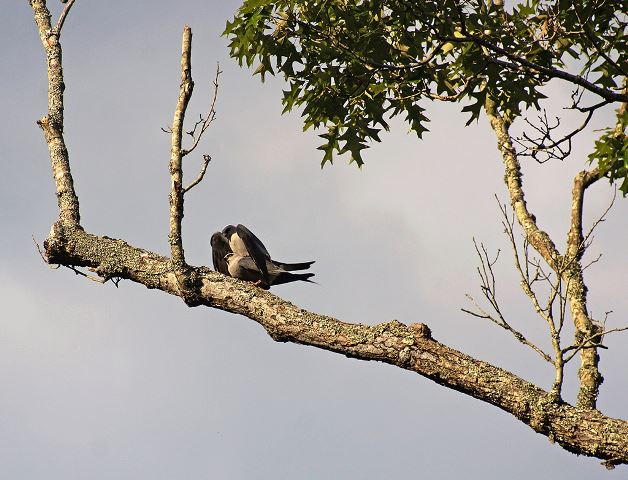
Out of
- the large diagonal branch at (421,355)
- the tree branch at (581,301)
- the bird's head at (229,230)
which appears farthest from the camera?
the bird's head at (229,230)

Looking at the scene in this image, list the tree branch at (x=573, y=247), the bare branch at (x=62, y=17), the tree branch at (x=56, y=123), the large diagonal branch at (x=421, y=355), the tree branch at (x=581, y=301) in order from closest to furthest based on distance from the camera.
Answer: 1. the large diagonal branch at (x=421, y=355)
2. the tree branch at (x=581, y=301)
3. the tree branch at (x=573, y=247)
4. the tree branch at (x=56, y=123)
5. the bare branch at (x=62, y=17)

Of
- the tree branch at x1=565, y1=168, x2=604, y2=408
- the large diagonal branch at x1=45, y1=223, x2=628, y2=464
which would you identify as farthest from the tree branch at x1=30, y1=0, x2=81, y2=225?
the tree branch at x1=565, y1=168, x2=604, y2=408

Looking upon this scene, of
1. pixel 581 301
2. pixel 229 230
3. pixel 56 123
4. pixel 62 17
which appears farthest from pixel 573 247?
pixel 62 17

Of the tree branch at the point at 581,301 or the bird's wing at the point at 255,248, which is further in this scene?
the bird's wing at the point at 255,248

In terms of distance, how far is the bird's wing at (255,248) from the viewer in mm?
9070

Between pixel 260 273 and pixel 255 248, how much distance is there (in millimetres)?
330

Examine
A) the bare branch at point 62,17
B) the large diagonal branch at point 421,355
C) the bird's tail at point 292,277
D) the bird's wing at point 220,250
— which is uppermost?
the bare branch at point 62,17

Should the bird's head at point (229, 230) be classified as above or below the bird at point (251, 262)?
above

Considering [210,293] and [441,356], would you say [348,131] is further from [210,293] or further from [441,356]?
[441,356]

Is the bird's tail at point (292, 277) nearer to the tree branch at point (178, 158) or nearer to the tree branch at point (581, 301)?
the tree branch at point (178, 158)

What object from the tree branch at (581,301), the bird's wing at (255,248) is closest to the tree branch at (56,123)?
the bird's wing at (255,248)

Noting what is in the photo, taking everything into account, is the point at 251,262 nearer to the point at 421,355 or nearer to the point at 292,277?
the point at 292,277

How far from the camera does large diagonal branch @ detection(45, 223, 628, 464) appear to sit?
5.38 metres

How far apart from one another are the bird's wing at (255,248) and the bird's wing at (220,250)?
0.38 m
